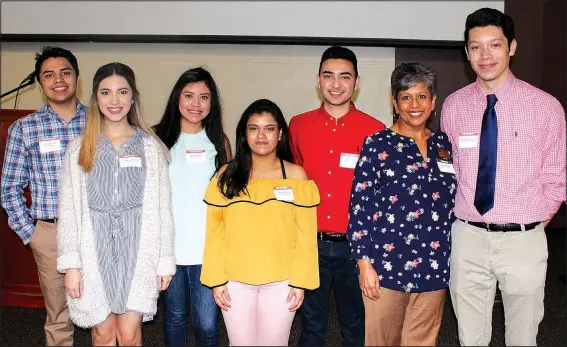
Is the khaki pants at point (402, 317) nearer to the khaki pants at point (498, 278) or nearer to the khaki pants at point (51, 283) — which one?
the khaki pants at point (498, 278)

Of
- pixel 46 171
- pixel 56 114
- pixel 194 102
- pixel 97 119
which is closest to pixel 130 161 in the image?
pixel 97 119

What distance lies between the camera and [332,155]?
2.86 meters

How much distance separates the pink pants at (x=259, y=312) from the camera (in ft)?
8.19

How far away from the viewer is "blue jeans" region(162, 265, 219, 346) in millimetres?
2785

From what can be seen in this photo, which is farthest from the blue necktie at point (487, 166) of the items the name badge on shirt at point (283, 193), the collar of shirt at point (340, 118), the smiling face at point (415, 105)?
the name badge on shirt at point (283, 193)

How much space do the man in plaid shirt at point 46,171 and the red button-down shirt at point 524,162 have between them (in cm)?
206

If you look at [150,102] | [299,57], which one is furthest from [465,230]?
[150,102]

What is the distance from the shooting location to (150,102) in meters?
4.68

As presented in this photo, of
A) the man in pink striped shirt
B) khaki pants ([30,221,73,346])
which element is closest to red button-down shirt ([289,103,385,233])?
the man in pink striped shirt

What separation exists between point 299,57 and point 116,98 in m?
2.28

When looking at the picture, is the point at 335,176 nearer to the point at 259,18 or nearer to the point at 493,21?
the point at 493,21

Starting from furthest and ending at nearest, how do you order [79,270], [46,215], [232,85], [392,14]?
[232,85] → [392,14] → [46,215] → [79,270]

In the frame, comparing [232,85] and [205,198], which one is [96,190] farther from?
[232,85]

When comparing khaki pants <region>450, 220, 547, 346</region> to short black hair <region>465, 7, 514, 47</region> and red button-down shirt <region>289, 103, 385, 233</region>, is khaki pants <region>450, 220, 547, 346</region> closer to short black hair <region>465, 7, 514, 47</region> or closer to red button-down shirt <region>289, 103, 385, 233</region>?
red button-down shirt <region>289, 103, 385, 233</region>
